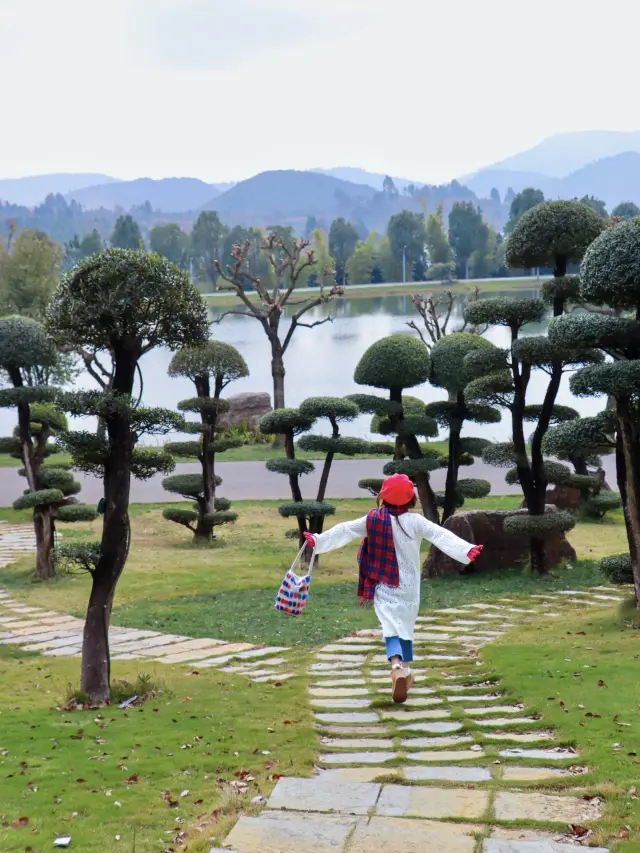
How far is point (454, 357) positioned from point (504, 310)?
1583 millimetres

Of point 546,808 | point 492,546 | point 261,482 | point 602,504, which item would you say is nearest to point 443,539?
point 546,808

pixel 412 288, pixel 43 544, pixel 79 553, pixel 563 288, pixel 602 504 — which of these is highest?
pixel 412 288

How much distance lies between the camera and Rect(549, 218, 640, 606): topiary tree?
8.62m

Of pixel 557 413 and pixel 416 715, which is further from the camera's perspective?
pixel 557 413

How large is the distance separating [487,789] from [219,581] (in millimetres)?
8459

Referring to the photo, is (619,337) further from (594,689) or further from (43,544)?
(43,544)

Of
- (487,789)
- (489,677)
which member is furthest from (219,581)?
(487,789)

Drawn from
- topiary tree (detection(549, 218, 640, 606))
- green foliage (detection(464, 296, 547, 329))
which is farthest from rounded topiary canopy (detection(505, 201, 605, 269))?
topiary tree (detection(549, 218, 640, 606))

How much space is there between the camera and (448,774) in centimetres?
525

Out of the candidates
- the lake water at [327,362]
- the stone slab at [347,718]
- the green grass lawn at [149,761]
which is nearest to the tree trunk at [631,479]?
the green grass lawn at [149,761]

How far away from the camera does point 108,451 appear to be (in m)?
8.02

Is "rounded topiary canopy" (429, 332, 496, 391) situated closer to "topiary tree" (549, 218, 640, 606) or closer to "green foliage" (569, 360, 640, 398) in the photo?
"topiary tree" (549, 218, 640, 606)

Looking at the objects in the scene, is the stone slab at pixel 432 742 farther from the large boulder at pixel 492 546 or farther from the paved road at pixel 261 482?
the paved road at pixel 261 482

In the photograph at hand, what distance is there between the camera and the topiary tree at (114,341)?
7664mm
